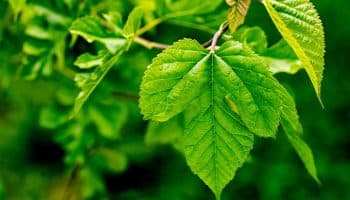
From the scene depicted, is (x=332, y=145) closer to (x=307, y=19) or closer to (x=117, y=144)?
(x=117, y=144)

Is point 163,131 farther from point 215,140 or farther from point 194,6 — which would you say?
point 215,140

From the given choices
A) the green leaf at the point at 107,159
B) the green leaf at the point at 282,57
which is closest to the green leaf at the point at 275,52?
the green leaf at the point at 282,57

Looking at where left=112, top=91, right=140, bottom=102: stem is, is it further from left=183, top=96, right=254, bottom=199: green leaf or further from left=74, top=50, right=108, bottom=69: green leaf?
left=183, top=96, right=254, bottom=199: green leaf

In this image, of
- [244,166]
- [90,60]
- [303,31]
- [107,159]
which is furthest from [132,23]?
[244,166]

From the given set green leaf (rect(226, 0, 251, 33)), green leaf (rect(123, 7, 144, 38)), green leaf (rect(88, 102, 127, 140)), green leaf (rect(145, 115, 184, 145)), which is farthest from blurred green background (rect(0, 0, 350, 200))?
green leaf (rect(226, 0, 251, 33))

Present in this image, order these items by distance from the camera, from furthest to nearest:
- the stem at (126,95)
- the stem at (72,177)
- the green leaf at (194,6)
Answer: the stem at (72,177), the stem at (126,95), the green leaf at (194,6)

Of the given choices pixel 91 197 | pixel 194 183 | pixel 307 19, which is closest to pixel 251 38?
pixel 307 19

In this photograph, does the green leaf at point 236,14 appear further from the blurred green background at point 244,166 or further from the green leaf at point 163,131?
the blurred green background at point 244,166
